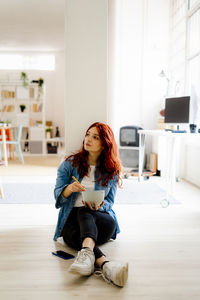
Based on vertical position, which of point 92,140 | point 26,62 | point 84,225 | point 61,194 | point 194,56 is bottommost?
point 84,225

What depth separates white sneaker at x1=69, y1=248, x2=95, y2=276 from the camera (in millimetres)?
1707

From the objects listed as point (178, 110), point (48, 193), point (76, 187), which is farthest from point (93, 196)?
point (178, 110)

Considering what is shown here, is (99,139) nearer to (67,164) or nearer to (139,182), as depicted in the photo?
(67,164)

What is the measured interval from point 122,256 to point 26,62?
965cm

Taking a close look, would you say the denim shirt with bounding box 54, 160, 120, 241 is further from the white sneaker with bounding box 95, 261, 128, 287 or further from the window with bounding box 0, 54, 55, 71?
the window with bounding box 0, 54, 55, 71

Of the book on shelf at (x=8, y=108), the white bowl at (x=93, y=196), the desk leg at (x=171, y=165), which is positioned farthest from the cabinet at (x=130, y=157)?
the white bowl at (x=93, y=196)

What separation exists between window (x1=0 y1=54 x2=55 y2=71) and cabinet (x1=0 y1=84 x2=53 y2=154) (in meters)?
2.70

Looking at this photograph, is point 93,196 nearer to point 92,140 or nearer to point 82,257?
point 82,257

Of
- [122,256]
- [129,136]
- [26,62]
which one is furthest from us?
[26,62]

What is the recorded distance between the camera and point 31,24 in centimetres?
743

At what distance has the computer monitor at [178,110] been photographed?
163 inches

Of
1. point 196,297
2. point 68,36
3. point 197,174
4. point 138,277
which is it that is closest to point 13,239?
point 138,277

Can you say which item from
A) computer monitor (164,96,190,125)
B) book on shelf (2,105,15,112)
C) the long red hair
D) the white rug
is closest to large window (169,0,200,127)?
computer monitor (164,96,190,125)

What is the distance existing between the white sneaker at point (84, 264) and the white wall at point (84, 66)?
3.56 ft
